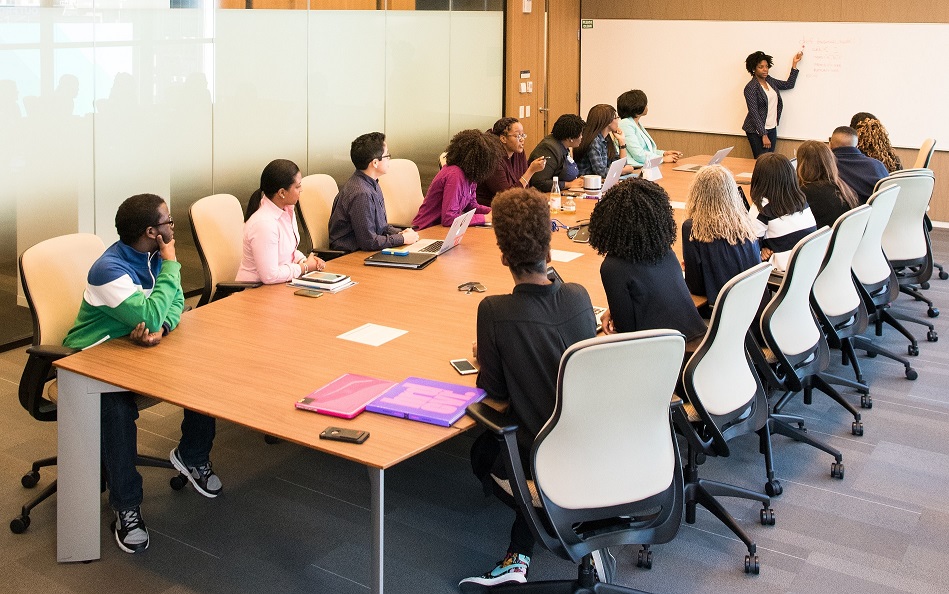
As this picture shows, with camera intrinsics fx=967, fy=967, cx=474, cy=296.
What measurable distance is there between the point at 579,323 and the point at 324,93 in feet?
16.4

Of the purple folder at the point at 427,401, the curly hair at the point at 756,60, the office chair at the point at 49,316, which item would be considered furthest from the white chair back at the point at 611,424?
the curly hair at the point at 756,60

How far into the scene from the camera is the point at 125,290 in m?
3.42

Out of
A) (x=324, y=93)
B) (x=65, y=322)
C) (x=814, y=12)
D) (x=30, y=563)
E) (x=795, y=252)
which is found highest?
(x=814, y=12)

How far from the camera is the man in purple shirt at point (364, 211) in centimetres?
491

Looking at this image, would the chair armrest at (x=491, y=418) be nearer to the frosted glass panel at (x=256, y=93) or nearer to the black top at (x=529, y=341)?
the black top at (x=529, y=341)

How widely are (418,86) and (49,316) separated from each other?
17.6 feet

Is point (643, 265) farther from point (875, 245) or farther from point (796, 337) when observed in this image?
point (875, 245)

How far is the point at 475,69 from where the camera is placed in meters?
9.45

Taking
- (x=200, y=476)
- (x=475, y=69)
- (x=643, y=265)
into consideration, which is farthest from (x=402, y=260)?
(x=475, y=69)

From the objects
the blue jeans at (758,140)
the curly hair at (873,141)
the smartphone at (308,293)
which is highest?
the blue jeans at (758,140)

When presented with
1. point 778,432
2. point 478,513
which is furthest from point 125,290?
point 778,432

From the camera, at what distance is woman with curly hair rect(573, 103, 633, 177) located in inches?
287

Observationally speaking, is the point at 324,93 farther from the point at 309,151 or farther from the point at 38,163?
the point at 38,163

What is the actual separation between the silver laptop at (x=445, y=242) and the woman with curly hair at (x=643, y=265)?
4.84 feet
